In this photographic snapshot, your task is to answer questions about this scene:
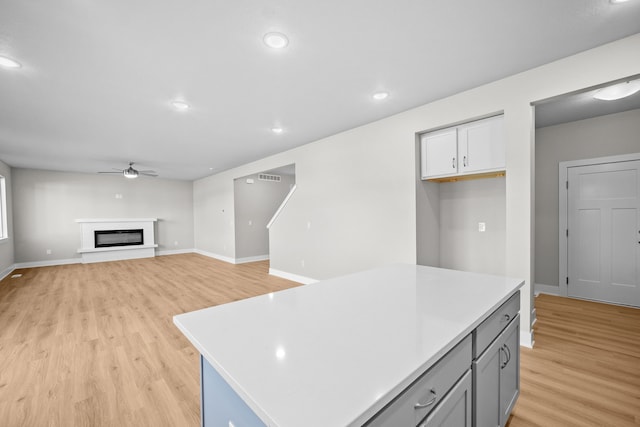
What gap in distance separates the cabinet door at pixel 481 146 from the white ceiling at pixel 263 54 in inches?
17.7

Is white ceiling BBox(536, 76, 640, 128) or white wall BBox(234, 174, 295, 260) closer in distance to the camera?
white ceiling BBox(536, 76, 640, 128)

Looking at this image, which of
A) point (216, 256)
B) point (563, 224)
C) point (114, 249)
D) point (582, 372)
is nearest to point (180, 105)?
point (582, 372)

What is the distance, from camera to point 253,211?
26.1 feet

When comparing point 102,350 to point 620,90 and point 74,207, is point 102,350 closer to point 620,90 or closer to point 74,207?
point 620,90

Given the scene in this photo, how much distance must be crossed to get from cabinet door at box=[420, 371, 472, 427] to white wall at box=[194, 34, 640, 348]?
2.04 meters

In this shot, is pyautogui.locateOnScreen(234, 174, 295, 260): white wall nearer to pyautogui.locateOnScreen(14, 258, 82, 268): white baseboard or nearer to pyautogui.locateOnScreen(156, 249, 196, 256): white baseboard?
pyautogui.locateOnScreen(156, 249, 196, 256): white baseboard

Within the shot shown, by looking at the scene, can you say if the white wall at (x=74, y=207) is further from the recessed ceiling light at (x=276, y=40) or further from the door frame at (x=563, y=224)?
the door frame at (x=563, y=224)

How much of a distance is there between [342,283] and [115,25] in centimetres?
234

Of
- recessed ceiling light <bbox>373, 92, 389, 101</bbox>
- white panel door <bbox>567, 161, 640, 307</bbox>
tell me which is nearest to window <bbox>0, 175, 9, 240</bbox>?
recessed ceiling light <bbox>373, 92, 389, 101</bbox>

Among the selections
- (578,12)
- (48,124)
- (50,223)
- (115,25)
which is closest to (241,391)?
(115,25)

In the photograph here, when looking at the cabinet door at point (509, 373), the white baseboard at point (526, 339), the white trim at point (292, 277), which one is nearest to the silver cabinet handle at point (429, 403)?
the cabinet door at point (509, 373)

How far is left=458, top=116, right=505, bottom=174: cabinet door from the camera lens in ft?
9.30

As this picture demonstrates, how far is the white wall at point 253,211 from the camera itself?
761 cm

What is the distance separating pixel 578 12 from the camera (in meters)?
1.85
